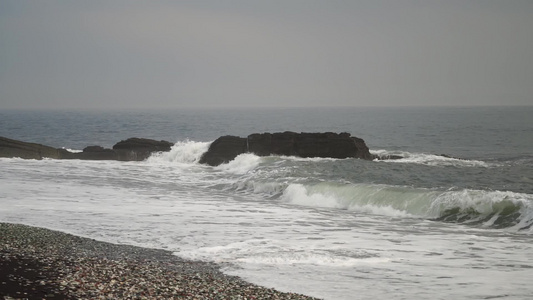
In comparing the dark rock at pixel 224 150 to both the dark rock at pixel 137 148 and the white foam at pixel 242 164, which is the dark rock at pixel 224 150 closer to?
the white foam at pixel 242 164

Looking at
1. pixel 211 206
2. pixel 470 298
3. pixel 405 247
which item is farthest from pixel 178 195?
pixel 470 298

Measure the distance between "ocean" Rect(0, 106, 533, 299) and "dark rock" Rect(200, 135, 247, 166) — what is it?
1.61 meters

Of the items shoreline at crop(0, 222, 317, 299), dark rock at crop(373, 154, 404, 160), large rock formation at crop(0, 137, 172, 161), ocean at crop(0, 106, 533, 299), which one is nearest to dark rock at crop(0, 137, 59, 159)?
large rock formation at crop(0, 137, 172, 161)

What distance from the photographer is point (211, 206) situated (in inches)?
933

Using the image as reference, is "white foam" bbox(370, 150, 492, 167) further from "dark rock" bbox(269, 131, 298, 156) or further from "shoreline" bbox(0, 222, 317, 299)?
"shoreline" bbox(0, 222, 317, 299)

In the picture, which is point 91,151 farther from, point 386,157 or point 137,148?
point 386,157

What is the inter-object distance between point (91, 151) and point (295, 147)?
13.4 metres

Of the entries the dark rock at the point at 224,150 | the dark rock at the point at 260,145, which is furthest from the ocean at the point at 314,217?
the dark rock at the point at 224,150

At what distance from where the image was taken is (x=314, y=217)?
21.7 metres

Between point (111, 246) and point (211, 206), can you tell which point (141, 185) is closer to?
point (211, 206)

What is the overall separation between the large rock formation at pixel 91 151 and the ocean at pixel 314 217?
1.21 meters

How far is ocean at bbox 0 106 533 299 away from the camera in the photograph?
42.6ft

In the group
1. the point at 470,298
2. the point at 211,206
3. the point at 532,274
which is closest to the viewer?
the point at 470,298

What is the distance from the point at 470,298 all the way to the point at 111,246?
8.21 m
